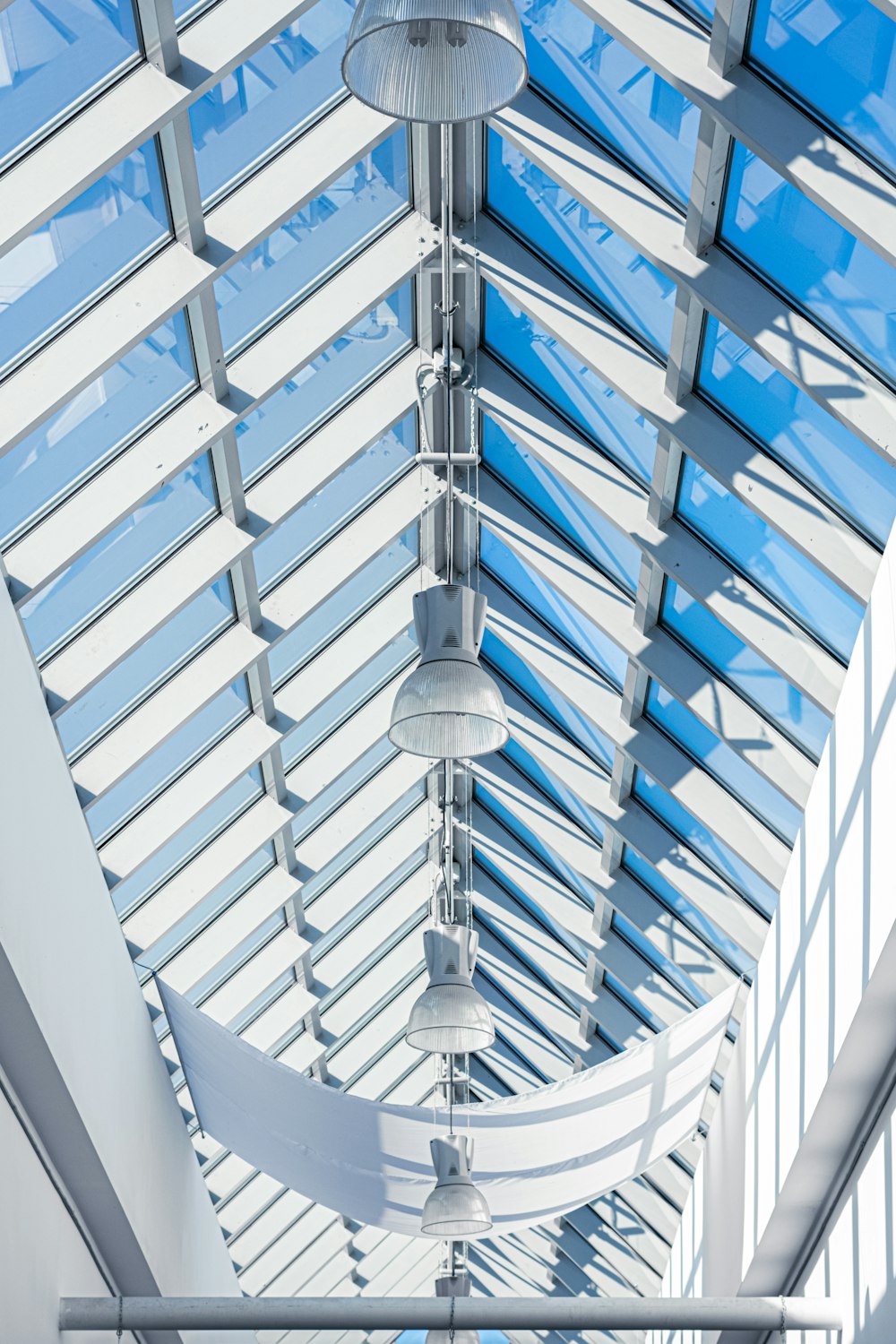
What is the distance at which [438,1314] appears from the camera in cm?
1081

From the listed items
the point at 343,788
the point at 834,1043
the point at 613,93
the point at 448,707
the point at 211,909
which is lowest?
the point at 834,1043

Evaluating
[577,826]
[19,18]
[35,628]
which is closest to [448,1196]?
[577,826]

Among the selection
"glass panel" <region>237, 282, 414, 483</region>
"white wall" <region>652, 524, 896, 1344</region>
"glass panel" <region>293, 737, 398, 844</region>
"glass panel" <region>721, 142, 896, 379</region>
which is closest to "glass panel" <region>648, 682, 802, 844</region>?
"white wall" <region>652, 524, 896, 1344</region>

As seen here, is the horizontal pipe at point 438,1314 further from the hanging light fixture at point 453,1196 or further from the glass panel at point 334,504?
the glass panel at point 334,504

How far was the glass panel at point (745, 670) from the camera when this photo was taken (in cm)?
1030

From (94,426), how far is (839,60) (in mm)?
4480

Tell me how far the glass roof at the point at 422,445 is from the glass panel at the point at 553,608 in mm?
36

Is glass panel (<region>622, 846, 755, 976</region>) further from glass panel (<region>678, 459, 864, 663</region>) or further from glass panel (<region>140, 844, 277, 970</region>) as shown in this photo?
glass panel (<region>678, 459, 864, 663</region>)

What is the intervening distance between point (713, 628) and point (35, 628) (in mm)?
4522

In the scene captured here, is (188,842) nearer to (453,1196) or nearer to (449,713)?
(453,1196)

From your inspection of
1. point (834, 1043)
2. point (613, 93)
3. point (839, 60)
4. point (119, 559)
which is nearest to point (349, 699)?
point (119, 559)

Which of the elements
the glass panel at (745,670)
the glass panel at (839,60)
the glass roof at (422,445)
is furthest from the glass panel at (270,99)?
the glass panel at (745,670)

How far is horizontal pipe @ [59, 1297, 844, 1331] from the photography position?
10531 millimetres

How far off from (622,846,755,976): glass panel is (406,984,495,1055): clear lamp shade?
2.37 metres
